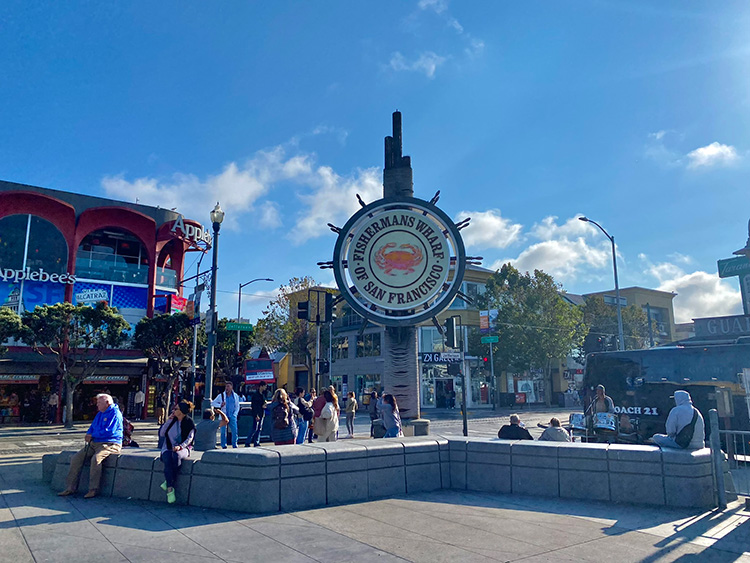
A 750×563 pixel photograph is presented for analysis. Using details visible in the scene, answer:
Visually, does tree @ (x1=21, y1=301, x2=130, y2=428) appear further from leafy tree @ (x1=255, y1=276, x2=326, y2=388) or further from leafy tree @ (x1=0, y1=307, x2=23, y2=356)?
leafy tree @ (x1=255, y1=276, x2=326, y2=388)

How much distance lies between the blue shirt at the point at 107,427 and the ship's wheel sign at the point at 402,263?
24.0 ft

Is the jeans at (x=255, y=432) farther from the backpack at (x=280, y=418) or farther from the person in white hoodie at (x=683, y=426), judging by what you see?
the person in white hoodie at (x=683, y=426)

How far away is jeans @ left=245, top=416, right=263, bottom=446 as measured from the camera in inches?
605

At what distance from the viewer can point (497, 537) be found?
21.1 feet

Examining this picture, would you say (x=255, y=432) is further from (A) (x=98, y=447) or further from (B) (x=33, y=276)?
(B) (x=33, y=276)

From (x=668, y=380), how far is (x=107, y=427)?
12.9 m

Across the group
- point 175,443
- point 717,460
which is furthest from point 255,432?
point 717,460

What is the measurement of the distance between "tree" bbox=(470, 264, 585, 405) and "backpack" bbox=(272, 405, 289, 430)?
38.0 m

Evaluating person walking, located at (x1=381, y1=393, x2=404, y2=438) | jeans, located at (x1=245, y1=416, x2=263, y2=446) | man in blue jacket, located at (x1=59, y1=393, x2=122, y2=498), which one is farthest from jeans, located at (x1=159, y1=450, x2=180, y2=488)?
jeans, located at (x1=245, y1=416, x2=263, y2=446)

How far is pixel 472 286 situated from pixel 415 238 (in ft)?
130

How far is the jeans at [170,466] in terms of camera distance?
788 cm

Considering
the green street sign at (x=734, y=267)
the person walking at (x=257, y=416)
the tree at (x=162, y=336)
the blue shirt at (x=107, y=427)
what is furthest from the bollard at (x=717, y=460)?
the green street sign at (x=734, y=267)

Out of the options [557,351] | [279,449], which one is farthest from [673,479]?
[557,351]

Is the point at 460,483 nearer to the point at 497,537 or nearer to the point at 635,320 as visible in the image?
the point at 497,537
